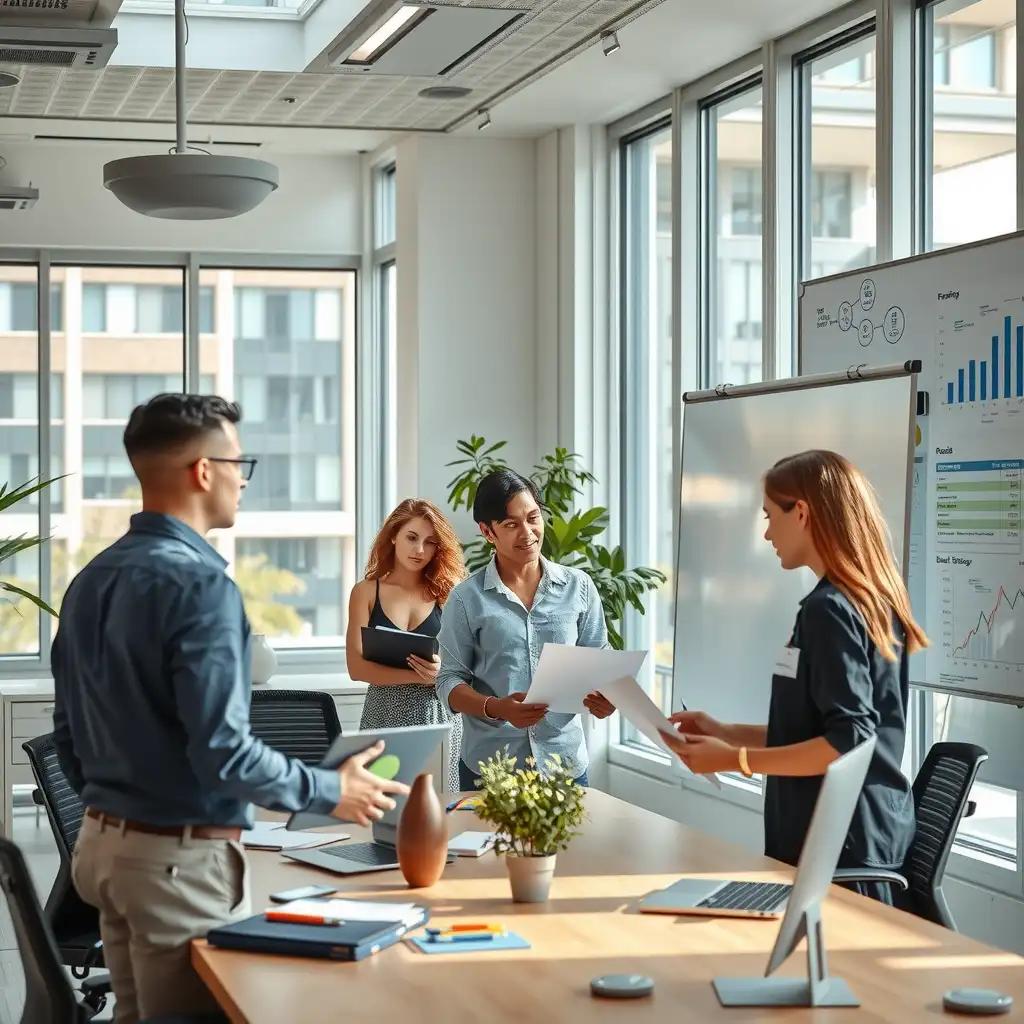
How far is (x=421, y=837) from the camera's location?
9.42 ft

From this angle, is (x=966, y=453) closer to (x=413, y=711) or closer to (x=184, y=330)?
(x=413, y=711)

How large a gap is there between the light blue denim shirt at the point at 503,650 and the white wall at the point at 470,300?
3217 mm

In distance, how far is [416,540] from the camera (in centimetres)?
492

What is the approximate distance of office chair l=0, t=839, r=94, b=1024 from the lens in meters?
2.38

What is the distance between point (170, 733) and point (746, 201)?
13.9 ft

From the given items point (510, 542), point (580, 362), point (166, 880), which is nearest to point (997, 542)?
point (510, 542)

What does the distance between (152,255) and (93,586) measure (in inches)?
248

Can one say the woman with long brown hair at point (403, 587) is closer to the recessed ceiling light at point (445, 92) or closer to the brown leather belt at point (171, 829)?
the recessed ceiling light at point (445, 92)

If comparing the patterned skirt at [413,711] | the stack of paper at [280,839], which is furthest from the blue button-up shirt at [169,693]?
the patterned skirt at [413,711]

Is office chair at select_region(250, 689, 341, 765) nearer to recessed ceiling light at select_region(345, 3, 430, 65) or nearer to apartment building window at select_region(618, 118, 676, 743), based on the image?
recessed ceiling light at select_region(345, 3, 430, 65)

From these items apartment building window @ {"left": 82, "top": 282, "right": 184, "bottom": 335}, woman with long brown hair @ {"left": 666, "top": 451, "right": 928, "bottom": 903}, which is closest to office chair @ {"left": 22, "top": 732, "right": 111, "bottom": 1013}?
woman with long brown hair @ {"left": 666, "top": 451, "right": 928, "bottom": 903}

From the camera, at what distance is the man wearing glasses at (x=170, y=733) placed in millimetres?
2301

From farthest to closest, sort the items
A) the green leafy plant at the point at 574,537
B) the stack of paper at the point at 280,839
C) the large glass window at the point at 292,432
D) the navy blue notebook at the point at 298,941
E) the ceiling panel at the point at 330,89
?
the large glass window at the point at 292,432 → the green leafy plant at the point at 574,537 → the ceiling panel at the point at 330,89 → the stack of paper at the point at 280,839 → the navy blue notebook at the point at 298,941

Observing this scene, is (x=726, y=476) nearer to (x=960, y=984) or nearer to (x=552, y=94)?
(x=552, y=94)
